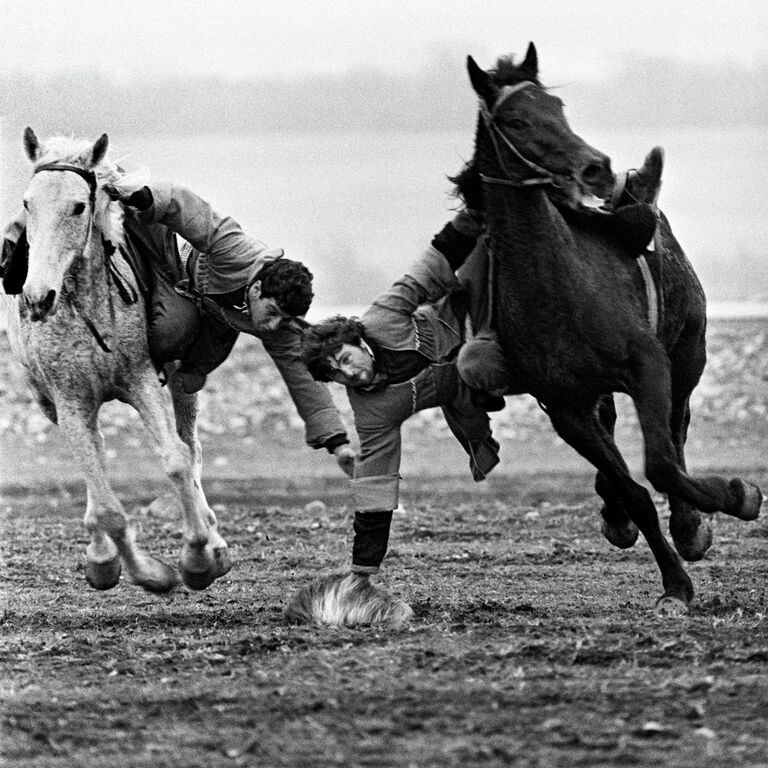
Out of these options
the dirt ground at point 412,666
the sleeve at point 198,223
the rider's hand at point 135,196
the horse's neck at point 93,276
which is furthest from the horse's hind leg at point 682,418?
the horse's neck at point 93,276

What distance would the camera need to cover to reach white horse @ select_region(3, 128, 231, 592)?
666 cm

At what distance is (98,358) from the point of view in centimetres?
676

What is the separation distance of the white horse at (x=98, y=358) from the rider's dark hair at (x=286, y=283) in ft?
1.78

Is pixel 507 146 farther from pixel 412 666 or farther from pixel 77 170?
pixel 412 666

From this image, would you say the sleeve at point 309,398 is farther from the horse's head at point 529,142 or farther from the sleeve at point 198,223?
the horse's head at point 529,142

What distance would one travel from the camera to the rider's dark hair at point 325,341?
6500 mm

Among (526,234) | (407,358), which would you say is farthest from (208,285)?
(526,234)

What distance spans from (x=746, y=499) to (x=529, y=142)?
166 centimetres

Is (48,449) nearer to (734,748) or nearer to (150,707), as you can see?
(150,707)

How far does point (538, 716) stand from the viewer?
4.73 m

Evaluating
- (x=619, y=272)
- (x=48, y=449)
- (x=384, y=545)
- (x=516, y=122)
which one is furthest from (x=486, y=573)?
(x=48, y=449)

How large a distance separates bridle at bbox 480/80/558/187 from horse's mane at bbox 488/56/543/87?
1.6 inches

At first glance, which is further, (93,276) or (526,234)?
(93,276)

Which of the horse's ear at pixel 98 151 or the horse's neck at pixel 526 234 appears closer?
the horse's neck at pixel 526 234
